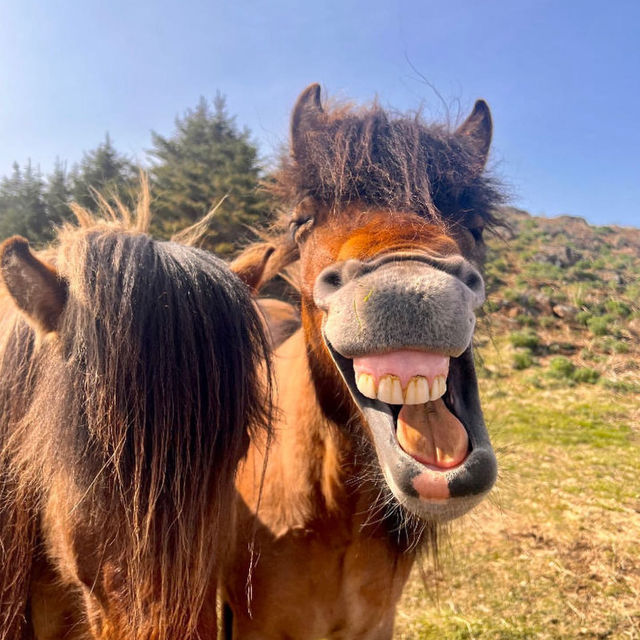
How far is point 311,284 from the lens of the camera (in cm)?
185

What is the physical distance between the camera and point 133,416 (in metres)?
1.11

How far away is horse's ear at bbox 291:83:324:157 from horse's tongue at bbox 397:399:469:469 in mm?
1271

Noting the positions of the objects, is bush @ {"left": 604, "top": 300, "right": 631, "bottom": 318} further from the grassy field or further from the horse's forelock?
the horse's forelock

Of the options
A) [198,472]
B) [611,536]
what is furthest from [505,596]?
[198,472]

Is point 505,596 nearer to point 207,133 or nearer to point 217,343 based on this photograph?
point 217,343

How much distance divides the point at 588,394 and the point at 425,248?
30.4 ft

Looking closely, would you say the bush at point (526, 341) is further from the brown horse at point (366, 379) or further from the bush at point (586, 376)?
the brown horse at point (366, 379)

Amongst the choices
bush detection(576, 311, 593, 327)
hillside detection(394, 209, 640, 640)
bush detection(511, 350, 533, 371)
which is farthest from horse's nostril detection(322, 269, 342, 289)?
bush detection(576, 311, 593, 327)

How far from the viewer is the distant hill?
1001 cm

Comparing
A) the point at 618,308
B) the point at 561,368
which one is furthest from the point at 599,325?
the point at 561,368

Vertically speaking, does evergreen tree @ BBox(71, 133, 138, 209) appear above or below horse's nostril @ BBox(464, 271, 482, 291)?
above

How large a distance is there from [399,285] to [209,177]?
1038cm

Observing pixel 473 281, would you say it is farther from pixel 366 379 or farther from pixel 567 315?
pixel 567 315

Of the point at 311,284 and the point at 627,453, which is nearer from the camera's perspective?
the point at 311,284
